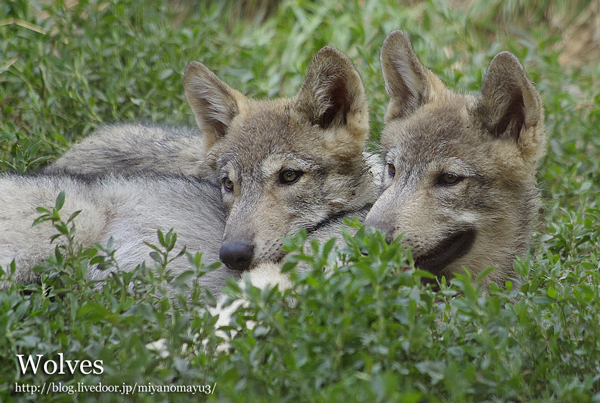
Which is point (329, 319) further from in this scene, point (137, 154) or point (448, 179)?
point (137, 154)

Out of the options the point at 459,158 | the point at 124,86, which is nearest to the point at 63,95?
the point at 124,86

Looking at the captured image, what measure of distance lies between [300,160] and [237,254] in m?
0.81

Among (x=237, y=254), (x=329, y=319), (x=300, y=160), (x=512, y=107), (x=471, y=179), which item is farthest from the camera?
(x=300, y=160)

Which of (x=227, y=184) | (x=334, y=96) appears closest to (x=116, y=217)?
(x=227, y=184)

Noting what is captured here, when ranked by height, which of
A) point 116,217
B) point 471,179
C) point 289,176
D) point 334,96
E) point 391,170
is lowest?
point 116,217

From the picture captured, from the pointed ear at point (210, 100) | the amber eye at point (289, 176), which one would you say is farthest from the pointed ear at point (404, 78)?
the pointed ear at point (210, 100)

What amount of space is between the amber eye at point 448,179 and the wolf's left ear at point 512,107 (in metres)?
0.41

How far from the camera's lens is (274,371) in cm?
233

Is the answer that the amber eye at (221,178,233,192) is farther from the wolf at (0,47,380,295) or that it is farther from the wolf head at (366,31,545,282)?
the wolf head at (366,31,545,282)

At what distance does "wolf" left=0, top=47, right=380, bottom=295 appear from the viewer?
356 cm

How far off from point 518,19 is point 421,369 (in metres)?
7.49

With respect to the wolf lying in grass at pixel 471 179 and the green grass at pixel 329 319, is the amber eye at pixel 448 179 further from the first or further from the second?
the green grass at pixel 329 319

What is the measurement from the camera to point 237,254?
11.4 feet

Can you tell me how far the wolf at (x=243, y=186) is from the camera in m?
3.56
